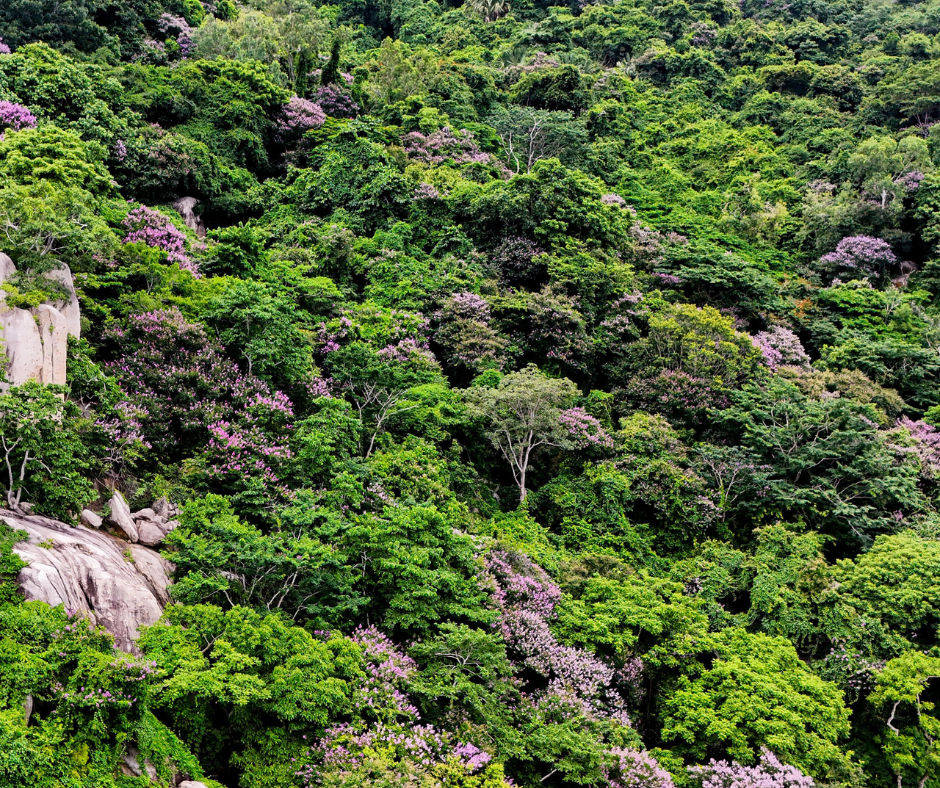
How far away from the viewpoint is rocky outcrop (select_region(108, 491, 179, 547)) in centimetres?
1230

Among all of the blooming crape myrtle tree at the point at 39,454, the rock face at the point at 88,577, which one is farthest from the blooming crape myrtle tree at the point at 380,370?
the blooming crape myrtle tree at the point at 39,454

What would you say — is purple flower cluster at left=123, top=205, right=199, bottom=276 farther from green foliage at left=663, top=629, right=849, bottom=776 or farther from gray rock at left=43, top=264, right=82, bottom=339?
green foliage at left=663, top=629, right=849, bottom=776

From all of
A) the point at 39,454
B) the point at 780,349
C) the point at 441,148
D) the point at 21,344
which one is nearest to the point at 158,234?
the point at 21,344

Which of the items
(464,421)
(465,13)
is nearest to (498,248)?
(464,421)

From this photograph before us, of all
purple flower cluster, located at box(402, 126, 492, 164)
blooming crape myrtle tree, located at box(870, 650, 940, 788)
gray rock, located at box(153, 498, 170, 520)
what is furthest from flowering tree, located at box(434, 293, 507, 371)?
blooming crape myrtle tree, located at box(870, 650, 940, 788)

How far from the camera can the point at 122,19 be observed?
31.6 metres

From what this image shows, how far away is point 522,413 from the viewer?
66.7 ft

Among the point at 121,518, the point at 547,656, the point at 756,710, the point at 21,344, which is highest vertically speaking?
the point at 21,344

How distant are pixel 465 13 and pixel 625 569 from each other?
48.1m

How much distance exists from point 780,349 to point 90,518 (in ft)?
77.5

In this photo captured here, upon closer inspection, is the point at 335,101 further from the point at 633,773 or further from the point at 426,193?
the point at 633,773

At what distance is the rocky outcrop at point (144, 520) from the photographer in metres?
12.3

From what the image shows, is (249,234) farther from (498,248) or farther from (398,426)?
(498,248)

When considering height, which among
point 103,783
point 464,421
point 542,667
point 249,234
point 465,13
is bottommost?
point 542,667
